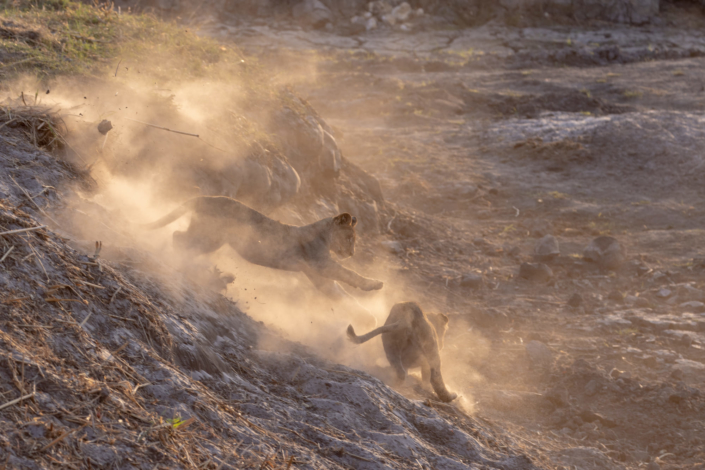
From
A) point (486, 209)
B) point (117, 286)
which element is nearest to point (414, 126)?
point (486, 209)

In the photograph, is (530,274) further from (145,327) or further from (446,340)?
(145,327)

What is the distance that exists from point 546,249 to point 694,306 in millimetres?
2208

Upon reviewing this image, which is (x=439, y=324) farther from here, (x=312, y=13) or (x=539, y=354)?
(x=312, y=13)

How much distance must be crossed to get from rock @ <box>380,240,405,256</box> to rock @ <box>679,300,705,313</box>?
387 centimetres

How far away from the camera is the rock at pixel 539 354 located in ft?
20.9

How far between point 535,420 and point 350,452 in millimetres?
3018

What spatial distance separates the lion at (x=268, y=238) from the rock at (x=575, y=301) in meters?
3.69

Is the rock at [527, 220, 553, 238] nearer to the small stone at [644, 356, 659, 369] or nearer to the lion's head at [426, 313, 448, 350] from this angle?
the small stone at [644, 356, 659, 369]

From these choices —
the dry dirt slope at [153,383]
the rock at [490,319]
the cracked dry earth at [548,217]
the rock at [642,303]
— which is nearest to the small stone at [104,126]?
the dry dirt slope at [153,383]

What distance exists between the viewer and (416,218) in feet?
33.2

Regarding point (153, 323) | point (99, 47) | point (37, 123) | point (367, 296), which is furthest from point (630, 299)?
point (99, 47)

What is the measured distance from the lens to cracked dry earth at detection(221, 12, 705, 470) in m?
5.62

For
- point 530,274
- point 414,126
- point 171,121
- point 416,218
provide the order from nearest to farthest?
point 171,121
point 530,274
point 416,218
point 414,126

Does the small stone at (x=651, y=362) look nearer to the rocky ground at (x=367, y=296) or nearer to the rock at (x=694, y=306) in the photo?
the rocky ground at (x=367, y=296)
